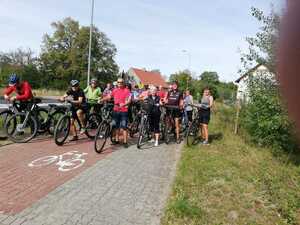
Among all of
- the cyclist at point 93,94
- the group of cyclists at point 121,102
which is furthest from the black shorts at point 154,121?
the cyclist at point 93,94

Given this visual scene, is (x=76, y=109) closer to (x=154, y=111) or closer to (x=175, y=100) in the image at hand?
(x=154, y=111)

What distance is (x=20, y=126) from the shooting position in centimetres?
837

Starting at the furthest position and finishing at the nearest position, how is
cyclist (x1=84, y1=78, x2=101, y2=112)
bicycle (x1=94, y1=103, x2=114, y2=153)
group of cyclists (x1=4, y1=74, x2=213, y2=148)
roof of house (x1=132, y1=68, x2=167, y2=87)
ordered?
roof of house (x1=132, y1=68, x2=167, y2=87) < cyclist (x1=84, y1=78, x2=101, y2=112) < group of cyclists (x1=4, y1=74, x2=213, y2=148) < bicycle (x1=94, y1=103, x2=114, y2=153)

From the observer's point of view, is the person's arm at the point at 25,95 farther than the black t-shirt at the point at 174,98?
No

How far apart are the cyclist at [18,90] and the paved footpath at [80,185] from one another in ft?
4.04

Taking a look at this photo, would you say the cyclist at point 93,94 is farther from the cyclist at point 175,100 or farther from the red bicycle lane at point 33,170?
the cyclist at point 175,100

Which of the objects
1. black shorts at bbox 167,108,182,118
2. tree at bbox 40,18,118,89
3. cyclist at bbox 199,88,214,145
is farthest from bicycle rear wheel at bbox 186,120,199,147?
tree at bbox 40,18,118,89

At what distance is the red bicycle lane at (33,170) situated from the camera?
471 cm

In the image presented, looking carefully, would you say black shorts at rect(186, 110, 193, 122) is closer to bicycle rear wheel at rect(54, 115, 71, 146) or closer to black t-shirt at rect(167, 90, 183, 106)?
black t-shirt at rect(167, 90, 183, 106)

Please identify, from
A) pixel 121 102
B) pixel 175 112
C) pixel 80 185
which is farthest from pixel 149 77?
pixel 80 185

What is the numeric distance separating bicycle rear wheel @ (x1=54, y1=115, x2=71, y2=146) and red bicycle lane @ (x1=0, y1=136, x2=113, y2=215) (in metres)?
0.18

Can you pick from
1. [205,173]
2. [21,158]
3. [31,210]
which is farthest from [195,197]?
[21,158]

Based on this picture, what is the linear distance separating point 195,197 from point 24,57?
76252mm

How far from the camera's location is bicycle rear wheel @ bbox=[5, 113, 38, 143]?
8.38m
